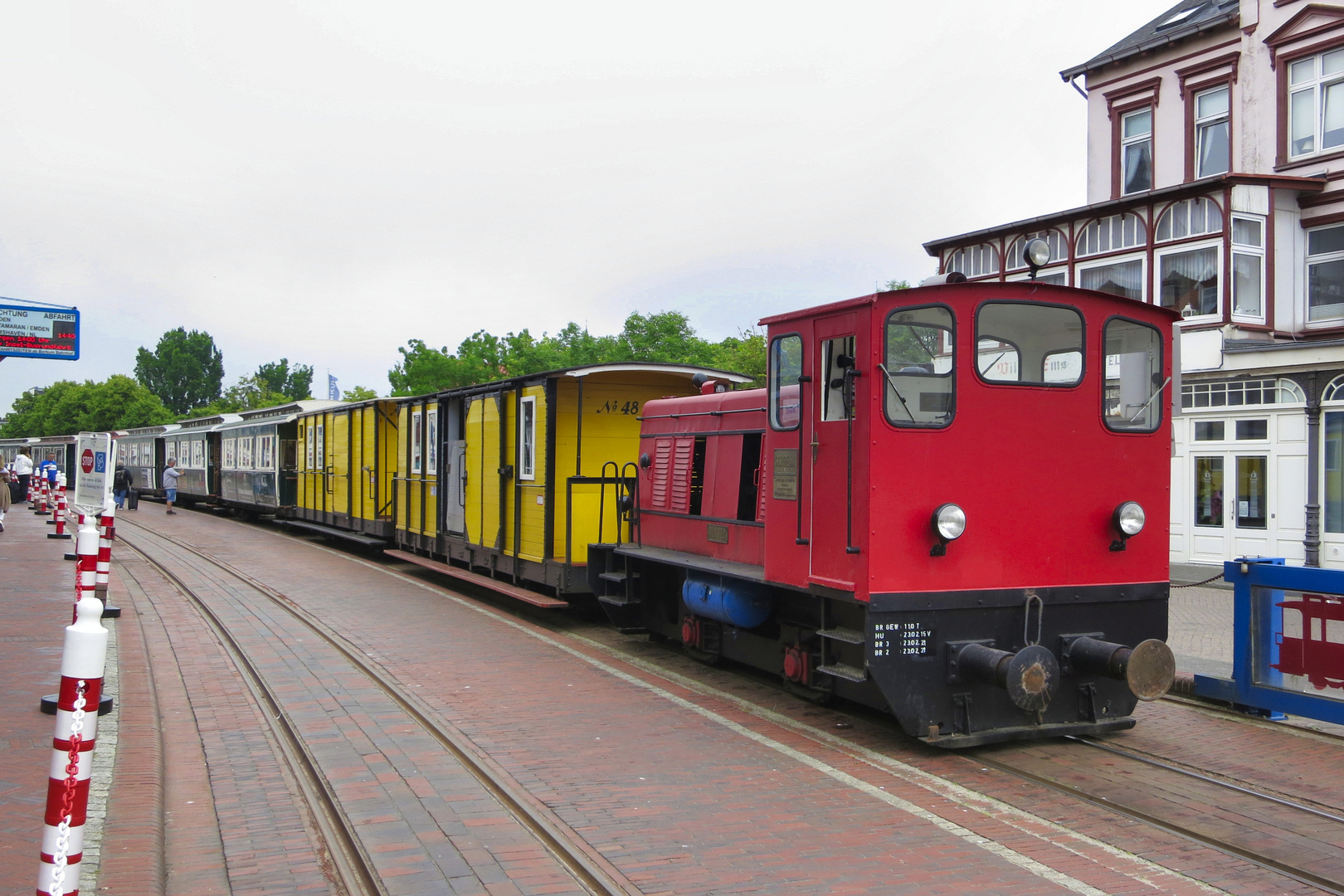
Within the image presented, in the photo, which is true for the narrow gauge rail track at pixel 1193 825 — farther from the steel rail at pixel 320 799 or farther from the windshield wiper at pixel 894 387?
the steel rail at pixel 320 799

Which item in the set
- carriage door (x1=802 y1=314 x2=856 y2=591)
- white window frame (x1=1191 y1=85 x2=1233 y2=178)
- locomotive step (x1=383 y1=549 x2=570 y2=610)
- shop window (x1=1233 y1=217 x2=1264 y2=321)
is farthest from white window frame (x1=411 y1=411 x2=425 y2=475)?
white window frame (x1=1191 y1=85 x2=1233 y2=178)

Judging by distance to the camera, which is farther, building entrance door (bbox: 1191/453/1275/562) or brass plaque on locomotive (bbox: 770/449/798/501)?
building entrance door (bbox: 1191/453/1275/562)

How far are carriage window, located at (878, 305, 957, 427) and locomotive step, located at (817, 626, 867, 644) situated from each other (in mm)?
1443

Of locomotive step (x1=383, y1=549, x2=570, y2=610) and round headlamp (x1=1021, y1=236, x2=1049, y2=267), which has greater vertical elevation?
round headlamp (x1=1021, y1=236, x2=1049, y2=267)

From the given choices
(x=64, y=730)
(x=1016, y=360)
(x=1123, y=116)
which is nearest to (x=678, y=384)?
(x=1016, y=360)

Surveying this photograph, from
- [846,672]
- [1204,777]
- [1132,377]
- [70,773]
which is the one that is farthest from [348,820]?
[1132,377]

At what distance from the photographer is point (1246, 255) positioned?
19.2 meters

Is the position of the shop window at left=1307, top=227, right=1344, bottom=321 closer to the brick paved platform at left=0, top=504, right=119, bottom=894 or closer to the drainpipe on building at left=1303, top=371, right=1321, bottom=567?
the drainpipe on building at left=1303, top=371, right=1321, bottom=567

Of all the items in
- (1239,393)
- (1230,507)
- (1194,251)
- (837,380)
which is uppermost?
(1194,251)

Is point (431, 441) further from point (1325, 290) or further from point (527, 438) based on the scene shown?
point (1325, 290)

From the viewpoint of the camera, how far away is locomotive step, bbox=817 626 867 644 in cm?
683

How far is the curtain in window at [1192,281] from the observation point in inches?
757

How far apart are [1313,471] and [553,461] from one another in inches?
507

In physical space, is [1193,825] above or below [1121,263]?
below
